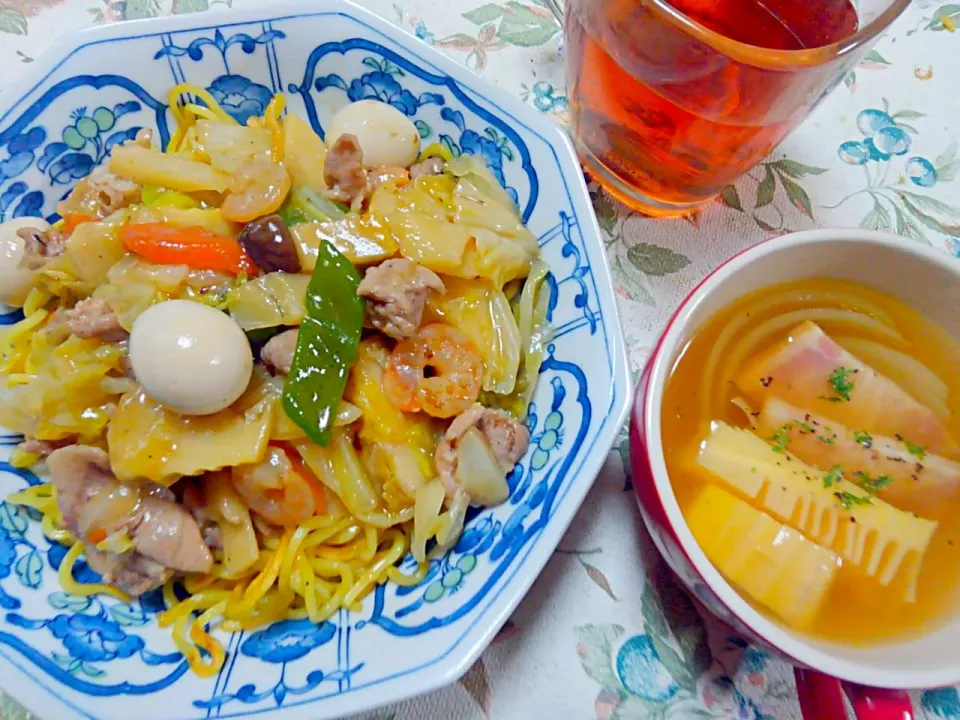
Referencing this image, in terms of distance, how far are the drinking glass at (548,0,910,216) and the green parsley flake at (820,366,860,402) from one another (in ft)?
1.48

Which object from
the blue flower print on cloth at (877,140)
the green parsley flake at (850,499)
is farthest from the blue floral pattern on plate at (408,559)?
the blue flower print on cloth at (877,140)

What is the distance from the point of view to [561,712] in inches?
47.4

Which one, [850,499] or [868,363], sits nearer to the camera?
[850,499]

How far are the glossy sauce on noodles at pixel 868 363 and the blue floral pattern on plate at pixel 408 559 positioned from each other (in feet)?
0.42

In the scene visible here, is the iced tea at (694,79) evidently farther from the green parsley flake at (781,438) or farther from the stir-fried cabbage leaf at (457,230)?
the green parsley flake at (781,438)

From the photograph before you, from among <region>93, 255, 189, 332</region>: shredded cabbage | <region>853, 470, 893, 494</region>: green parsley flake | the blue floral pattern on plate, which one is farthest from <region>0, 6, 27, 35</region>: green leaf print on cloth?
<region>853, 470, 893, 494</region>: green parsley flake

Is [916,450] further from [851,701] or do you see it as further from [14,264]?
[14,264]

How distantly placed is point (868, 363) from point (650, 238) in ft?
1.73

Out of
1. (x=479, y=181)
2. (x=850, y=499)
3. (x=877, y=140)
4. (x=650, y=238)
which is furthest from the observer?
(x=877, y=140)

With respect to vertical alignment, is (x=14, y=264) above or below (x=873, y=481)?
above

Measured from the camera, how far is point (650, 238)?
1.56 m

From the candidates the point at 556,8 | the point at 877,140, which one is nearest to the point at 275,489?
the point at 556,8

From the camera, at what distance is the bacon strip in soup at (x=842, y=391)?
1.17m

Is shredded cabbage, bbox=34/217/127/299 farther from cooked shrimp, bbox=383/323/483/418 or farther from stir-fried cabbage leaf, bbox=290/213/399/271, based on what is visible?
cooked shrimp, bbox=383/323/483/418
